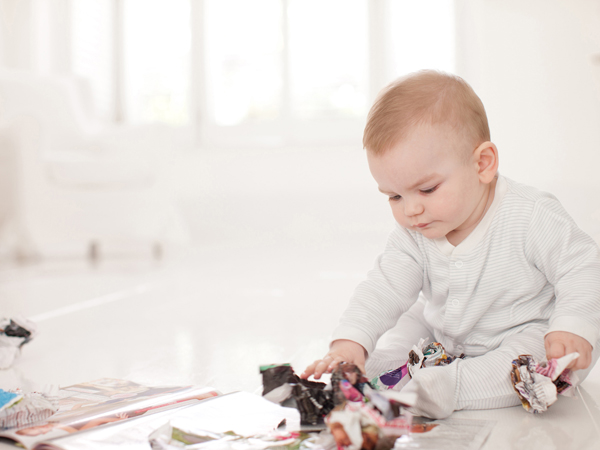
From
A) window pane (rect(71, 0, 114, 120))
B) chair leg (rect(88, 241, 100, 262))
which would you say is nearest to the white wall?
chair leg (rect(88, 241, 100, 262))

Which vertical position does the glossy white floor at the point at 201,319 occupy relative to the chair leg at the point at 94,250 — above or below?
above

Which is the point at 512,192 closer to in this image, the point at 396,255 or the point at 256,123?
the point at 396,255

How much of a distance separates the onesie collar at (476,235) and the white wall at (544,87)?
136 cm

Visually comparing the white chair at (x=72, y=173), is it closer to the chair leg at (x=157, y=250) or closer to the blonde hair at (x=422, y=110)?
the chair leg at (x=157, y=250)

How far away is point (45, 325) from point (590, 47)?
2923 mm

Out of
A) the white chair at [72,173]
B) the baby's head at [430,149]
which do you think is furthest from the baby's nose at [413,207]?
the white chair at [72,173]

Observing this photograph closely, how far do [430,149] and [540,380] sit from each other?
11.5 inches

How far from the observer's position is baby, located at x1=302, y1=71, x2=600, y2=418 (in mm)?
680

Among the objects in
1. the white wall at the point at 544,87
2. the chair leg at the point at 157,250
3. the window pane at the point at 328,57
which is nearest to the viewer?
the white wall at the point at 544,87

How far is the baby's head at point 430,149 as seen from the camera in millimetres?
706

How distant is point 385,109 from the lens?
725 mm

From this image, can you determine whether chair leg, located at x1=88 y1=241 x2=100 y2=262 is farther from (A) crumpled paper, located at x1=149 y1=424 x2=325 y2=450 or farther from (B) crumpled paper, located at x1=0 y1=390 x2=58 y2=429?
(A) crumpled paper, located at x1=149 y1=424 x2=325 y2=450

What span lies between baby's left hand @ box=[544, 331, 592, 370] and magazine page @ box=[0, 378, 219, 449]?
0.40 meters

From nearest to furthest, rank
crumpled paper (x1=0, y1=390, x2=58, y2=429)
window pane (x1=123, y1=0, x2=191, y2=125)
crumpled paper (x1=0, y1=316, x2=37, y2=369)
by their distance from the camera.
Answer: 1. crumpled paper (x1=0, y1=390, x2=58, y2=429)
2. crumpled paper (x1=0, y1=316, x2=37, y2=369)
3. window pane (x1=123, y1=0, x2=191, y2=125)
